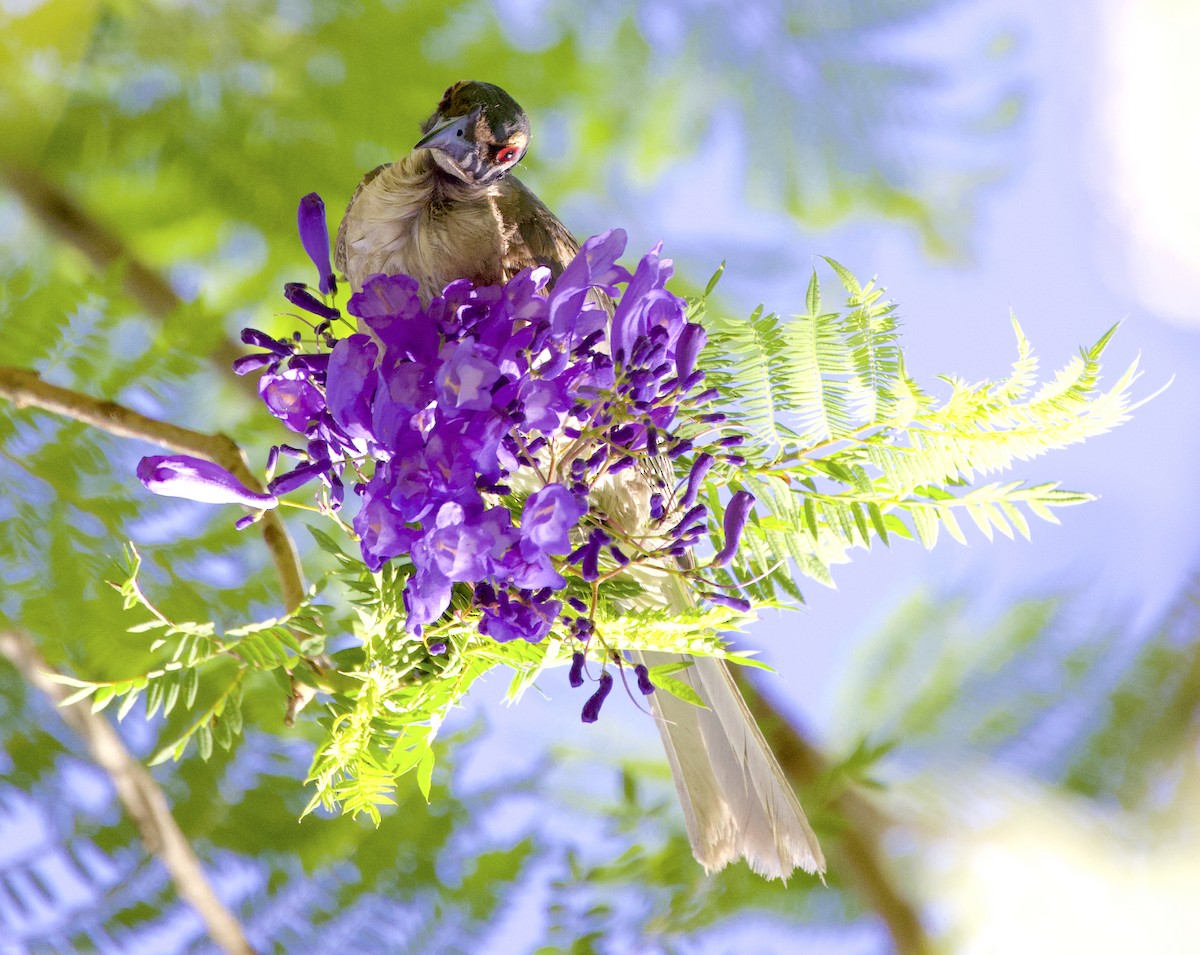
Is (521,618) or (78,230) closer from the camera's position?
(521,618)

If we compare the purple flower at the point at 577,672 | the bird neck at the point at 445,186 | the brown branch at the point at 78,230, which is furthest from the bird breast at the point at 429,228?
the brown branch at the point at 78,230

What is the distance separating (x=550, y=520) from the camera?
50 centimetres

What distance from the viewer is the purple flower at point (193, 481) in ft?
1.84

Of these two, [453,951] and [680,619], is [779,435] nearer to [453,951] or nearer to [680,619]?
[680,619]

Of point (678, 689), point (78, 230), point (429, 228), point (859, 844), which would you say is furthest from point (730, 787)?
point (78, 230)

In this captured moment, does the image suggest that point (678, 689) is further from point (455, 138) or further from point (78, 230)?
point (78, 230)

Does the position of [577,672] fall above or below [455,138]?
below

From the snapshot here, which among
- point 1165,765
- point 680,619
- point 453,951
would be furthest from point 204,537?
point 1165,765

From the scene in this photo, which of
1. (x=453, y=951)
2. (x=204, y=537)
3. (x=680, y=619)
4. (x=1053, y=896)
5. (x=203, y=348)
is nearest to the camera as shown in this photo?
(x=680, y=619)

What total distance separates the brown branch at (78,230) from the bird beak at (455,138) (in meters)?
0.92

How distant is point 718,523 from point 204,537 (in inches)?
27.6

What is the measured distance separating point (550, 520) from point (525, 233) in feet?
0.82

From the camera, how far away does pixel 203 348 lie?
105 centimetres

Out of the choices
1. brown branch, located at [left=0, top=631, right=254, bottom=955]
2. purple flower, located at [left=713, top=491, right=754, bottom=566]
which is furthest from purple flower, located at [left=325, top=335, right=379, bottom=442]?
brown branch, located at [left=0, top=631, right=254, bottom=955]
